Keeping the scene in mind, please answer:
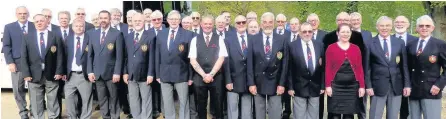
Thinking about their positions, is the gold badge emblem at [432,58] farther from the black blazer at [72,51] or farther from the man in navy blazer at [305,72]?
the black blazer at [72,51]

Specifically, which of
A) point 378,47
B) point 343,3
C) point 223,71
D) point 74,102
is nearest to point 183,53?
point 223,71

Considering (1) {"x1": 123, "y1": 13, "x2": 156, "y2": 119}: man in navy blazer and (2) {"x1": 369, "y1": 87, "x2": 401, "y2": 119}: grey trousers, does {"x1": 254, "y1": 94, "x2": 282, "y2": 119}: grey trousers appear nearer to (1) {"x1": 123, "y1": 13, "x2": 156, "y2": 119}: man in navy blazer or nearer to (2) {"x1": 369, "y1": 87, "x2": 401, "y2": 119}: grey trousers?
(2) {"x1": 369, "y1": 87, "x2": 401, "y2": 119}: grey trousers

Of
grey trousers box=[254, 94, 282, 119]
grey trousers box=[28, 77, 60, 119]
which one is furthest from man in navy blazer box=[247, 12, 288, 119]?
grey trousers box=[28, 77, 60, 119]

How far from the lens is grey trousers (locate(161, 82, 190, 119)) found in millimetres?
5719

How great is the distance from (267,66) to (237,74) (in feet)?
1.19

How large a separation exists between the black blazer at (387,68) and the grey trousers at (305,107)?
0.62 meters

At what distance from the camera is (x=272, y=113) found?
18.3 ft

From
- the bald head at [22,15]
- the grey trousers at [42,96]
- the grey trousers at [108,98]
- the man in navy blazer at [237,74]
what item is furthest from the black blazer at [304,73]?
the bald head at [22,15]

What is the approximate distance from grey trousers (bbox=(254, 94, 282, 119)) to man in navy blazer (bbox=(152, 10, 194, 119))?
0.84 m

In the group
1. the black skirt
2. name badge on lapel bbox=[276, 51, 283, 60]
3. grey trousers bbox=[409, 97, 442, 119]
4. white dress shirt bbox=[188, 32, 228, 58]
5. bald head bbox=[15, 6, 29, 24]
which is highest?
bald head bbox=[15, 6, 29, 24]

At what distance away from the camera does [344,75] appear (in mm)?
5051

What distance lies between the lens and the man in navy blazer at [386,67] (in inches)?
210

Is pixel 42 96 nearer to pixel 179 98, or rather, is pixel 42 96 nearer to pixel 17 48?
pixel 17 48

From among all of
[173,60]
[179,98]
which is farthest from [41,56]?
[179,98]
